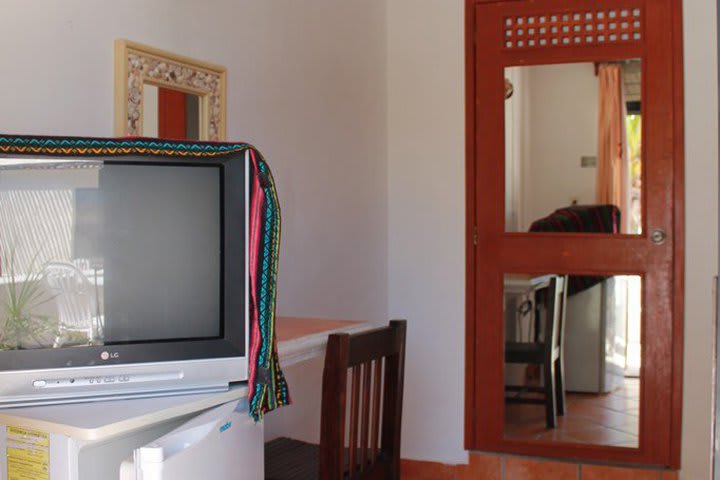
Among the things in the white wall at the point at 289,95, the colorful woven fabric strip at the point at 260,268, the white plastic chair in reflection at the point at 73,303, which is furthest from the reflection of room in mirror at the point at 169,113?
the white plastic chair in reflection at the point at 73,303

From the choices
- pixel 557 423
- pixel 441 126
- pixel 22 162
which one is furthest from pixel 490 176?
pixel 22 162

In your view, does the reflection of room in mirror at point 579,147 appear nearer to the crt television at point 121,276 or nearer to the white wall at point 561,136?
the white wall at point 561,136

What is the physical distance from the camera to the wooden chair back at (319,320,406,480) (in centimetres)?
185

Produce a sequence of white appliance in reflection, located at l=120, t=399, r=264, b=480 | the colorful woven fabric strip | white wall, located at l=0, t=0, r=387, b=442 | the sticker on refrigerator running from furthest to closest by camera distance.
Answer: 1. white wall, located at l=0, t=0, r=387, b=442
2. the colorful woven fabric strip
3. the sticker on refrigerator
4. white appliance in reflection, located at l=120, t=399, r=264, b=480

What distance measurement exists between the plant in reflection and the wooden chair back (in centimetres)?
62

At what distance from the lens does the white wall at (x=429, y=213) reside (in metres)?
3.49

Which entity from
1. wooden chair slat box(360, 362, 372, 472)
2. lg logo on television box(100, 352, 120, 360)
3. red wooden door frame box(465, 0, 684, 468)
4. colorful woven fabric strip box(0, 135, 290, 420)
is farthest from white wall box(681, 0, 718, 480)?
lg logo on television box(100, 352, 120, 360)

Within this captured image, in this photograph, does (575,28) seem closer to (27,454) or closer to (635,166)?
(635,166)

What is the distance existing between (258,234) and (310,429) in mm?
1505

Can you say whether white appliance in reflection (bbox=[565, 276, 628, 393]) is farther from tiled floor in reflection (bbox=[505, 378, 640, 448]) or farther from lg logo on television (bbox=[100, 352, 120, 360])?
lg logo on television (bbox=[100, 352, 120, 360])

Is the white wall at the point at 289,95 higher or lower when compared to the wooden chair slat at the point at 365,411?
higher

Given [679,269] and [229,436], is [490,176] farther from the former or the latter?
[229,436]

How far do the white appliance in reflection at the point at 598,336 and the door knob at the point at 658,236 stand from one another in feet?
0.59

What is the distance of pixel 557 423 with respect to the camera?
11.1 ft
